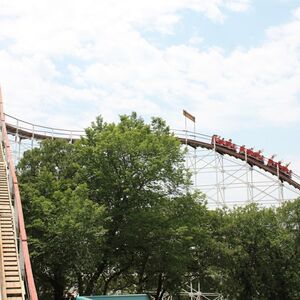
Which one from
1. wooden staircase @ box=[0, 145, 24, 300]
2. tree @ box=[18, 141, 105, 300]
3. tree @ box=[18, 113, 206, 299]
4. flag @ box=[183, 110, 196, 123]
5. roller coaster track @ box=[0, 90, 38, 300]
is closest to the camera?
roller coaster track @ box=[0, 90, 38, 300]

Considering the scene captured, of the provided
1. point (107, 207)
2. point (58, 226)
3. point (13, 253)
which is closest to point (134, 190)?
point (107, 207)

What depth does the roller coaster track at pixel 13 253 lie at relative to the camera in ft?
27.2

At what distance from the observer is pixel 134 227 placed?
19969mm

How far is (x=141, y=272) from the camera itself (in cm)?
2308

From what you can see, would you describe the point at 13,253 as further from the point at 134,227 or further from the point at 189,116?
the point at 189,116

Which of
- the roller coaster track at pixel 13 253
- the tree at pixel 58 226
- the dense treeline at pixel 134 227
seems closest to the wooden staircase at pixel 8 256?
the roller coaster track at pixel 13 253

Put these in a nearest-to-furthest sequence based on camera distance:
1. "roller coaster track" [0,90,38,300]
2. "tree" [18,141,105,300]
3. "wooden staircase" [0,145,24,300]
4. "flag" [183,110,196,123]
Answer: "roller coaster track" [0,90,38,300]
"wooden staircase" [0,145,24,300]
"tree" [18,141,105,300]
"flag" [183,110,196,123]

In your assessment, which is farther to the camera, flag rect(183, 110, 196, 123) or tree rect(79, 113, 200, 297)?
flag rect(183, 110, 196, 123)

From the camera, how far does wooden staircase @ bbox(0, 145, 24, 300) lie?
27.5 ft

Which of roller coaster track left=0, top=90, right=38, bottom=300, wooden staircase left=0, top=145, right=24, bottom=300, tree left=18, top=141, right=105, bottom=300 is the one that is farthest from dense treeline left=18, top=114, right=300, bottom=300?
wooden staircase left=0, top=145, right=24, bottom=300

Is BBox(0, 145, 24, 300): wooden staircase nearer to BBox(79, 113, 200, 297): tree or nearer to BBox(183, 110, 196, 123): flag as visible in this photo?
BBox(79, 113, 200, 297): tree

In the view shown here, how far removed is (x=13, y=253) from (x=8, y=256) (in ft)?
0.49

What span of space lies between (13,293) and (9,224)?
276cm

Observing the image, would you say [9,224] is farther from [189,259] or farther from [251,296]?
[251,296]
